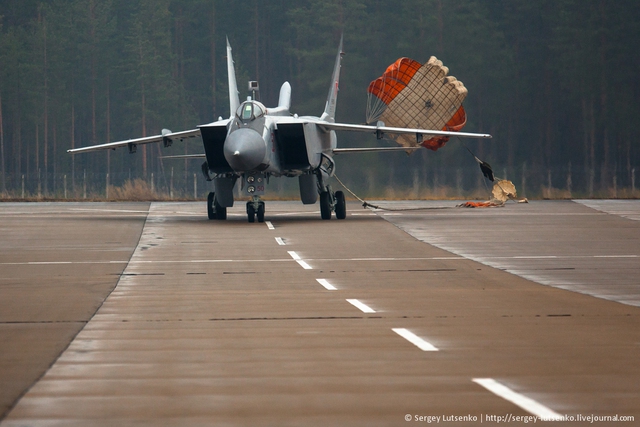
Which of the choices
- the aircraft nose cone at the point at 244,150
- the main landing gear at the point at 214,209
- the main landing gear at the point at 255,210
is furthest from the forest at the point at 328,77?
the aircraft nose cone at the point at 244,150

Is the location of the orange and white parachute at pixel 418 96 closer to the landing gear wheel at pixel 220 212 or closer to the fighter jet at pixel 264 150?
the fighter jet at pixel 264 150

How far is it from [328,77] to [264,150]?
50.5 meters

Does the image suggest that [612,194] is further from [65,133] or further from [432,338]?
[65,133]

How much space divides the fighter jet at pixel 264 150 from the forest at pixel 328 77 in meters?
33.5

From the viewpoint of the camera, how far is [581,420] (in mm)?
5090

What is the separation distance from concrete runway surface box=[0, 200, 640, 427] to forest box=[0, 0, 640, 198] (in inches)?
1782

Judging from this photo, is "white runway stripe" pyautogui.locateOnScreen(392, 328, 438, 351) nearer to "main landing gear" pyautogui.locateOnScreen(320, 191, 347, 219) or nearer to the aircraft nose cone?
the aircraft nose cone

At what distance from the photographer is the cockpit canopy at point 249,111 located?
2464cm

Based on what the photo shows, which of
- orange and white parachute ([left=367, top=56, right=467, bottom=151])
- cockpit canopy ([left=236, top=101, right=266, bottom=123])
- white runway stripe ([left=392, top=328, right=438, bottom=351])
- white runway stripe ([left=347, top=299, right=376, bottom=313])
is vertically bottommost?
white runway stripe ([left=347, top=299, right=376, bottom=313])

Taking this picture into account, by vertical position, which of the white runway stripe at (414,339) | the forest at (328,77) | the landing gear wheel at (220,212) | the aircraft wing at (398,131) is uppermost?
the forest at (328,77)

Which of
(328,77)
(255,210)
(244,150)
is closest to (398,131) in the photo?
(255,210)

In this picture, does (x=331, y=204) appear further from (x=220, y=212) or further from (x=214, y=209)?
(x=214, y=209)

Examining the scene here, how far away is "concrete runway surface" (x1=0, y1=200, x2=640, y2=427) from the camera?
18.0 feet

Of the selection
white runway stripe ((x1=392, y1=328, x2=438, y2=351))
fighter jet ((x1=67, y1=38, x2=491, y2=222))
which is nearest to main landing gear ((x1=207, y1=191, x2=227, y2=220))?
fighter jet ((x1=67, y1=38, x2=491, y2=222))
